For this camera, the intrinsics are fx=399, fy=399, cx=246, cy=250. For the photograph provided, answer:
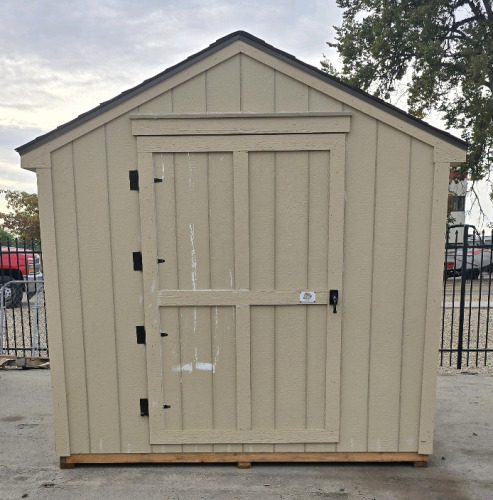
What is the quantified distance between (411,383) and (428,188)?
147 cm

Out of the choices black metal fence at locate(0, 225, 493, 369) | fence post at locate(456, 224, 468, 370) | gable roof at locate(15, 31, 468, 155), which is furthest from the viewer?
black metal fence at locate(0, 225, 493, 369)

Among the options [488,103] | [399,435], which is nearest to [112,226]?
[399,435]

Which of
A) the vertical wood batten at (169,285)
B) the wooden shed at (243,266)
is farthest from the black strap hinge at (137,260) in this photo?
the vertical wood batten at (169,285)

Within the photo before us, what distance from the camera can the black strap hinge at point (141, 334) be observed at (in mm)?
3016

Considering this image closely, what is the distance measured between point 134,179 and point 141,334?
115cm

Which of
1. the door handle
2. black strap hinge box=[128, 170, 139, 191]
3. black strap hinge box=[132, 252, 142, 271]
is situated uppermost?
black strap hinge box=[128, 170, 139, 191]

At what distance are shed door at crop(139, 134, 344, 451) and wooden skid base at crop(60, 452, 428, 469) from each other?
0.13 meters

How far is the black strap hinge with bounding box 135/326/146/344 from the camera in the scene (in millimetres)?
3016

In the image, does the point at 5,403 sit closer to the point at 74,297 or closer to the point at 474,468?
the point at 74,297

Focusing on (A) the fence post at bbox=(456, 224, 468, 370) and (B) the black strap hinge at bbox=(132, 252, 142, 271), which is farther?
(A) the fence post at bbox=(456, 224, 468, 370)

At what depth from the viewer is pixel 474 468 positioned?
311cm

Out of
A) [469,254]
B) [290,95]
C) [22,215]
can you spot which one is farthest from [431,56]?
[22,215]

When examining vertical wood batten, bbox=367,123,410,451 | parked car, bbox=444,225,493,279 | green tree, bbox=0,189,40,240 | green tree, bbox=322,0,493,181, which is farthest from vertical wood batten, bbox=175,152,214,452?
green tree, bbox=0,189,40,240

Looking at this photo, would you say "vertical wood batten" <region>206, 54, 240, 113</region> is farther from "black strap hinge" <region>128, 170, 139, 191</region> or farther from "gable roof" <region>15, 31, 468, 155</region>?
"black strap hinge" <region>128, 170, 139, 191</region>
